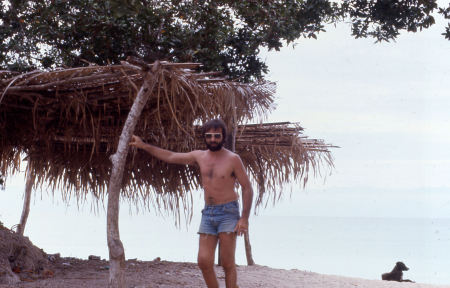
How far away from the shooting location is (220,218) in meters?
4.37

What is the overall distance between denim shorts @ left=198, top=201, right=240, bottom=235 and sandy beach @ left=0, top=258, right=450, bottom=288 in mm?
2117

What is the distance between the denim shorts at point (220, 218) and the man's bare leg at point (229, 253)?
58mm

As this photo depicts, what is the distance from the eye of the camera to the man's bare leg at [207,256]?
4352 millimetres

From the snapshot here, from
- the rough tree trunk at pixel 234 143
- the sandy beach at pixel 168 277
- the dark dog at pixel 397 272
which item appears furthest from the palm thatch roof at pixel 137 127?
the dark dog at pixel 397 272

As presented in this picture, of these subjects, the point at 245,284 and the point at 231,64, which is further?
the point at 231,64

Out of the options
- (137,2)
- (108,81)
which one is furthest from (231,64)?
(137,2)

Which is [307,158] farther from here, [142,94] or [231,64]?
[142,94]

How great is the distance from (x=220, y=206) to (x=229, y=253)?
1.19 feet

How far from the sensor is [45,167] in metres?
7.75

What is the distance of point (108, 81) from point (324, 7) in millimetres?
4976

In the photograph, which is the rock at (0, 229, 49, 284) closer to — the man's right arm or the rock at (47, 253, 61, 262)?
the rock at (47, 253, 61, 262)

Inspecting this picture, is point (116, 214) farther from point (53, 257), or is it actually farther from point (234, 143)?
point (53, 257)

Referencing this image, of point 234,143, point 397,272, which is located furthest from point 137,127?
point 397,272

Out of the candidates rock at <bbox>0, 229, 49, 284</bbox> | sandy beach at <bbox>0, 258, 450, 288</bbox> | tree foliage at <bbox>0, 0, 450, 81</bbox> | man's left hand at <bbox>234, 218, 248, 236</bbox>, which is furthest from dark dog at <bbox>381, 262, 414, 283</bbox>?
man's left hand at <bbox>234, 218, 248, 236</bbox>
